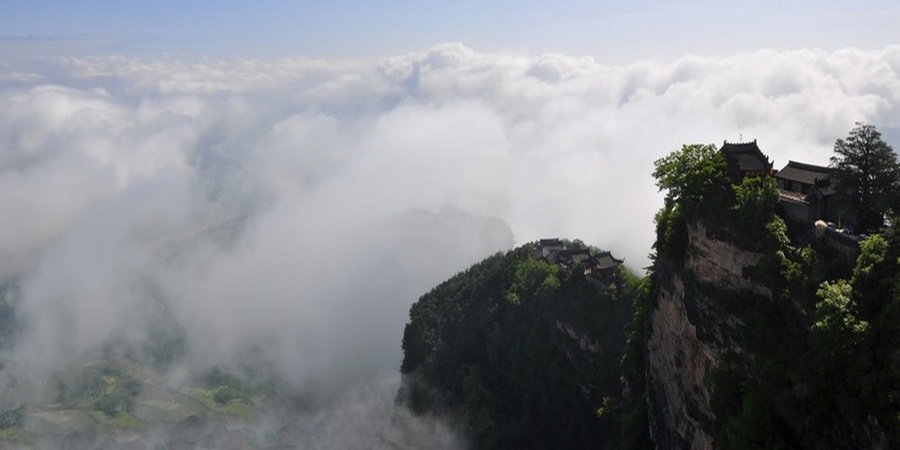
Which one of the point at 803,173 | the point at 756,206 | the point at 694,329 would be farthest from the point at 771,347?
the point at 803,173

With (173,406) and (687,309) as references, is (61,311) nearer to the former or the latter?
(173,406)

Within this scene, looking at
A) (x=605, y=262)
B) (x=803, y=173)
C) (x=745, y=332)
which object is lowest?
(x=605, y=262)

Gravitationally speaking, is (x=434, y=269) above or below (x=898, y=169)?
below

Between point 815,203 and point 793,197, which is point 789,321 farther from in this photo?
point 793,197

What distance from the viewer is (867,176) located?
3011 centimetres

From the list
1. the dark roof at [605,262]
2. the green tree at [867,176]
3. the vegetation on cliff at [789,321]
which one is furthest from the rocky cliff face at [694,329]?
the dark roof at [605,262]

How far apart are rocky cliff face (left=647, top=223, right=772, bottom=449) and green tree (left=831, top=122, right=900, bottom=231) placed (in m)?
5.26

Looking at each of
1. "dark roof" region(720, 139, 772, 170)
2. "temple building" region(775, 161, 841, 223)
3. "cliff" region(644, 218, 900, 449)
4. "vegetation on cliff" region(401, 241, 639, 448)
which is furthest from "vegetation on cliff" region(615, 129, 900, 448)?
"vegetation on cliff" region(401, 241, 639, 448)

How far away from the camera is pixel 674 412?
119ft

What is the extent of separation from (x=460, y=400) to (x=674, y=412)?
4647cm

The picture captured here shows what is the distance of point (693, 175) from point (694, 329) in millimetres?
7799

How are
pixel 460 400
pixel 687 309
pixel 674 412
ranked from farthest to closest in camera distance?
pixel 460 400 → pixel 674 412 → pixel 687 309

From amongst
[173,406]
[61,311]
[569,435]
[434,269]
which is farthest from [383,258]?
[569,435]

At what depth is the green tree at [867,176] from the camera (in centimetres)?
2950
